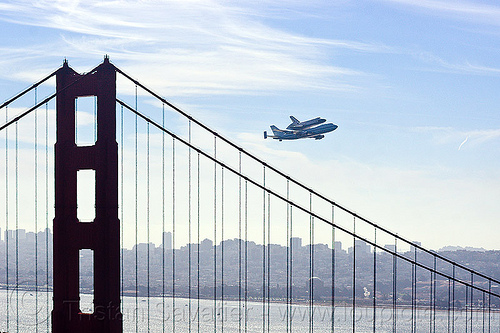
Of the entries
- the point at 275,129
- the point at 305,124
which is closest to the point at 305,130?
the point at 305,124

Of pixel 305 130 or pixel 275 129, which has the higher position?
pixel 275 129

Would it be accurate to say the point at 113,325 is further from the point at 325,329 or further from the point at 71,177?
the point at 325,329

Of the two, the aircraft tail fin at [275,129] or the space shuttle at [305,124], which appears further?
the aircraft tail fin at [275,129]

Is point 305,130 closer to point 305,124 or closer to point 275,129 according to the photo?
point 305,124

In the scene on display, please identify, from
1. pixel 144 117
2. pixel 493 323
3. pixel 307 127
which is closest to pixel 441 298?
pixel 493 323

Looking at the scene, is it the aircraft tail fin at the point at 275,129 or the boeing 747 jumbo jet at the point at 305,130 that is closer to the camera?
the boeing 747 jumbo jet at the point at 305,130

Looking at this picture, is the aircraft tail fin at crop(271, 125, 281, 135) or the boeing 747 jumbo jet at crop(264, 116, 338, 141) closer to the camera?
the boeing 747 jumbo jet at crop(264, 116, 338, 141)

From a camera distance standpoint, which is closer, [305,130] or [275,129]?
[305,130]

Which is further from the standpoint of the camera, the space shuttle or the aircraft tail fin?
the aircraft tail fin
